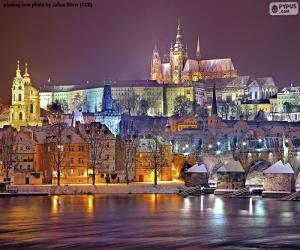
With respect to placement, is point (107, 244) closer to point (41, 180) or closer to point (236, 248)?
point (236, 248)

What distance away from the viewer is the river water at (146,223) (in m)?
24.2

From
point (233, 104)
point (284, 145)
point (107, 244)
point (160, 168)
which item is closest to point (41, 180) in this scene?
point (160, 168)

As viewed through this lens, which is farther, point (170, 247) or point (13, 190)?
point (13, 190)

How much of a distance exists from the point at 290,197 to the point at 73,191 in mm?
10741

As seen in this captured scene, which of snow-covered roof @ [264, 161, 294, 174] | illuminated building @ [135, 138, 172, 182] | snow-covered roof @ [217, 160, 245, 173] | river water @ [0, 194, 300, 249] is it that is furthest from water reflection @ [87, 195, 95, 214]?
snow-covered roof @ [264, 161, 294, 174]

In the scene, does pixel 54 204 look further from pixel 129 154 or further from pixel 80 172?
pixel 129 154

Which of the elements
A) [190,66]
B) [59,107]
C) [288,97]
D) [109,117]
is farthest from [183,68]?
[109,117]

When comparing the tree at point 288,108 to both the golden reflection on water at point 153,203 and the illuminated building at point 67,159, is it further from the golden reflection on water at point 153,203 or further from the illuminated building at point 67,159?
the golden reflection on water at point 153,203

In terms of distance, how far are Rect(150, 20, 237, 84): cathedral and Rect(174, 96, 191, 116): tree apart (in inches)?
690

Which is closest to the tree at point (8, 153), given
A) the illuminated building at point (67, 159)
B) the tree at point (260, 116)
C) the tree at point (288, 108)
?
the illuminated building at point (67, 159)

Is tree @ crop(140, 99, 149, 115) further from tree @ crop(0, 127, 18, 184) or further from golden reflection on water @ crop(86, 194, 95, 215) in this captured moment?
golden reflection on water @ crop(86, 194, 95, 215)

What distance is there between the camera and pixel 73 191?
4259 cm

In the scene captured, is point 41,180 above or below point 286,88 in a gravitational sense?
below

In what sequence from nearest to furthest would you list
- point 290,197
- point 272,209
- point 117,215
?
1. point 117,215
2. point 272,209
3. point 290,197
